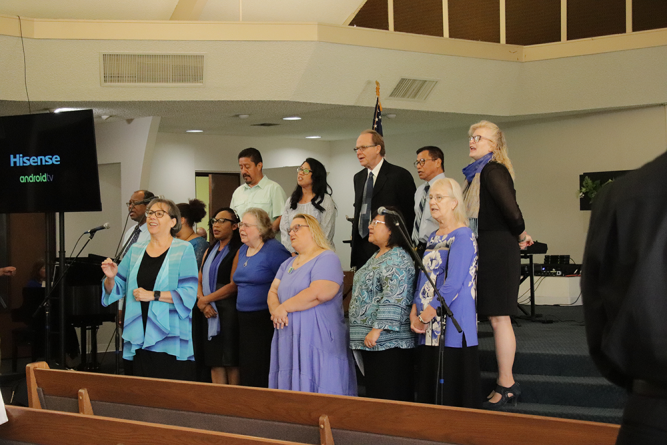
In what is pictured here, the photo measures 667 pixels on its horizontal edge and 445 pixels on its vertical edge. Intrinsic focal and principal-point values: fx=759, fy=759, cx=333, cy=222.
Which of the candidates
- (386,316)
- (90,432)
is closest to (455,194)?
(386,316)

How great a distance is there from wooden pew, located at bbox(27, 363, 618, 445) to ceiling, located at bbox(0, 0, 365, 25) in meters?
4.59

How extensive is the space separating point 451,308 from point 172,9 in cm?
497

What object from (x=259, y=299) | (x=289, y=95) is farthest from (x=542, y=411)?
(x=289, y=95)

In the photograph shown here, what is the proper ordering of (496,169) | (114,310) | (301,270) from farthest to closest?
(114,310)
(301,270)
(496,169)

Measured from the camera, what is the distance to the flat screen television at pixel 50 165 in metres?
4.67

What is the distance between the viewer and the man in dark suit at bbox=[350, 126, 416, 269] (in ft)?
15.0

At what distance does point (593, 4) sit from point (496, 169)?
5.19 meters

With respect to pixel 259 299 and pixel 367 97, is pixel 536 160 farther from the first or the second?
pixel 259 299

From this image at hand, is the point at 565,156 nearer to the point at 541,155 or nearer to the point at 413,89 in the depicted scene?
the point at 541,155

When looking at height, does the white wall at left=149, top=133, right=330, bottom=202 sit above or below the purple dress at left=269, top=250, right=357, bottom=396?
above

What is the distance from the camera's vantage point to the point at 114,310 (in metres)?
6.14

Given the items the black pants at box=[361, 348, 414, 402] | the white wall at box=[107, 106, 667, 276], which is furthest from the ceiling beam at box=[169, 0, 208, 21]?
the black pants at box=[361, 348, 414, 402]

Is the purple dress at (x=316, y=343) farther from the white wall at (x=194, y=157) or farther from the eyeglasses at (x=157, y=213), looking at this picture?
→ the white wall at (x=194, y=157)

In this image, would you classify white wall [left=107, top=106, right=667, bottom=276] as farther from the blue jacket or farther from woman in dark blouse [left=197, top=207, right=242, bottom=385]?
the blue jacket
